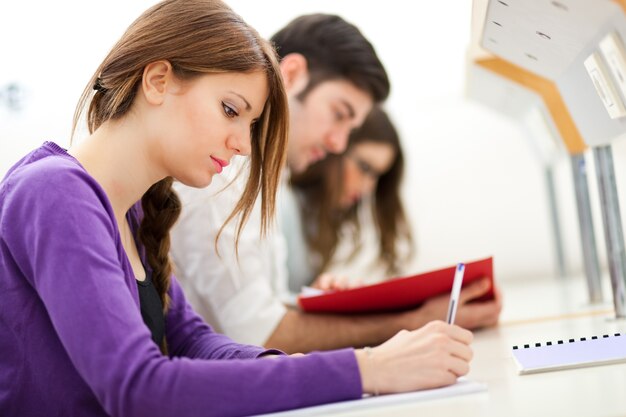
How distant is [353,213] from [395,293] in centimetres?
140

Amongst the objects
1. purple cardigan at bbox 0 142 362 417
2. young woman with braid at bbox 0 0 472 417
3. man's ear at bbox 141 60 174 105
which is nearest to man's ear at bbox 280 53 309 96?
young woman with braid at bbox 0 0 472 417

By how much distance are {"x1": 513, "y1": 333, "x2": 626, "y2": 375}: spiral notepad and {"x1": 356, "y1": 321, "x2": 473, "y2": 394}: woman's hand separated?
103 millimetres

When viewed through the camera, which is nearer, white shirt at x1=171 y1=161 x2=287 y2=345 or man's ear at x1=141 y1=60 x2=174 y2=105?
man's ear at x1=141 y1=60 x2=174 y2=105

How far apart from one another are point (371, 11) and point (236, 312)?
1.61 meters

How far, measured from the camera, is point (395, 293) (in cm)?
143

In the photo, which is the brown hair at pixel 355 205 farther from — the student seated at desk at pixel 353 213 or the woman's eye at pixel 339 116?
the woman's eye at pixel 339 116

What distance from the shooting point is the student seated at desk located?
107 inches

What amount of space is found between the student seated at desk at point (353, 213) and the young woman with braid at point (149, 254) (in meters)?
1.60

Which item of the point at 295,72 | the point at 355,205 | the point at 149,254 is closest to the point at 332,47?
the point at 295,72

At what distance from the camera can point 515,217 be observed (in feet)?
9.06

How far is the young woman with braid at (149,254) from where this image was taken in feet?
2.36

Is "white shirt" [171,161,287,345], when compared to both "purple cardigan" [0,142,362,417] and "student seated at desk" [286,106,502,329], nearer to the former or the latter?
"purple cardigan" [0,142,362,417]

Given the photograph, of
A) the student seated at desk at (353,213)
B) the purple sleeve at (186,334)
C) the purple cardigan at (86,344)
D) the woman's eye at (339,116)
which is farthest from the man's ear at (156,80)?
the student seated at desk at (353,213)

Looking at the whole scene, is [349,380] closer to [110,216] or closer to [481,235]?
[110,216]
